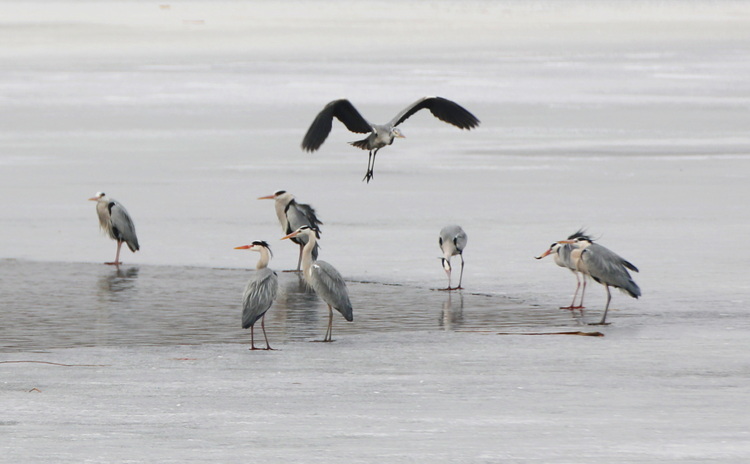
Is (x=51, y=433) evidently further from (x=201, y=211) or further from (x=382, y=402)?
(x=201, y=211)

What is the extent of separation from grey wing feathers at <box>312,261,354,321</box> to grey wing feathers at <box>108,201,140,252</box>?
5.07m

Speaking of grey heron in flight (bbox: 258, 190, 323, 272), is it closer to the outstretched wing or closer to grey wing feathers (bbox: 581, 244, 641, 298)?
the outstretched wing

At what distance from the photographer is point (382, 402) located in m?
9.33

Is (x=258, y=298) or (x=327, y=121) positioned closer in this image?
(x=258, y=298)

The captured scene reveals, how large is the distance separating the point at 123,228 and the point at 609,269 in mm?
6014

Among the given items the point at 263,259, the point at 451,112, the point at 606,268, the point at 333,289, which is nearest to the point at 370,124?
the point at 451,112

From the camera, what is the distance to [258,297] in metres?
11.5

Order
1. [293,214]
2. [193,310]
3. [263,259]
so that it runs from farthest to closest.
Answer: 1. [293,214]
2. [193,310]
3. [263,259]

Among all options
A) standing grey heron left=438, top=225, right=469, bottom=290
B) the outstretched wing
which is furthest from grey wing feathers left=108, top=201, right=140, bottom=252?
standing grey heron left=438, top=225, right=469, bottom=290

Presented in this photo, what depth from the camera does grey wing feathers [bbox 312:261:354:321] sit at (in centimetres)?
1199

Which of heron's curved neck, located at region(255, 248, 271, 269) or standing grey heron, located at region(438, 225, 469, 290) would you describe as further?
standing grey heron, located at region(438, 225, 469, 290)

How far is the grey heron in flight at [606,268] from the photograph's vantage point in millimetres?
13055

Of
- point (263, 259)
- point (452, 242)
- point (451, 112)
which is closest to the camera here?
point (263, 259)

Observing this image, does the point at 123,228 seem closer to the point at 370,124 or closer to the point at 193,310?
the point at 370,124
